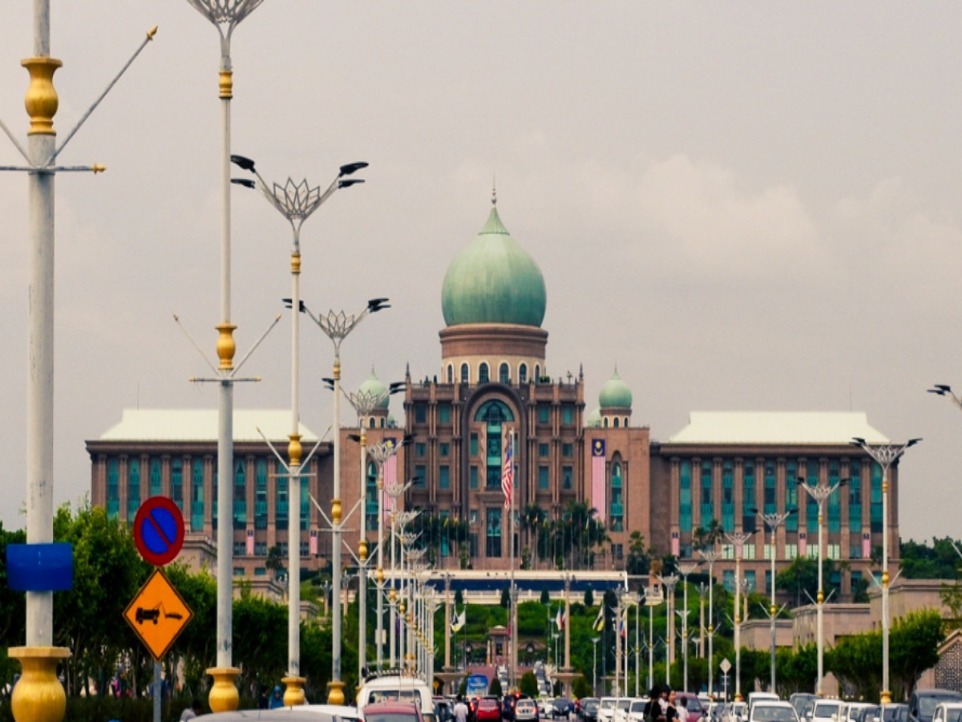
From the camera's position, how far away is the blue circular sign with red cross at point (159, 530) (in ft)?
73.2

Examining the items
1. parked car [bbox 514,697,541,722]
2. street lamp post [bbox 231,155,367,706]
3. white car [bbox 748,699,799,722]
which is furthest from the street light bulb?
parked car [bbox 514,697,541,722]

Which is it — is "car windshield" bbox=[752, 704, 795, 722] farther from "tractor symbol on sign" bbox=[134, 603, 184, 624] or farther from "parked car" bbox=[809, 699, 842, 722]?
"tractor symbol on sign" bbox=[134, 603, 184, 624]

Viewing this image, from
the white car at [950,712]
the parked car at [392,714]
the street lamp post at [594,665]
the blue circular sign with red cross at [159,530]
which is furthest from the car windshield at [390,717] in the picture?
the street lamp post at [594,665]

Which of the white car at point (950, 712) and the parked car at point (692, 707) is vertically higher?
the white car at point (950, 712)

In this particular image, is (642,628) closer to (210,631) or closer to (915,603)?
(915,603)

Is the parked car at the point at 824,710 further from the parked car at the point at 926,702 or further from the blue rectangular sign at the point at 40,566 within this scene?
the blue rectangular sign at the point at 40,566

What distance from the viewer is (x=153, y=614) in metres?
22.5

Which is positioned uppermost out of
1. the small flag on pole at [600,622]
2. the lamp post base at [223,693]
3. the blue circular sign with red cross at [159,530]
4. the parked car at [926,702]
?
the blue circular sign with red cross at [159,530]

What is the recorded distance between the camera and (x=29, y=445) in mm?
19219

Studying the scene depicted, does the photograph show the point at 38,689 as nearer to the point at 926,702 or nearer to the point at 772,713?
the point at 926,702

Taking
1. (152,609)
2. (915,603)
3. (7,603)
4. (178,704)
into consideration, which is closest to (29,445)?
(152,609)

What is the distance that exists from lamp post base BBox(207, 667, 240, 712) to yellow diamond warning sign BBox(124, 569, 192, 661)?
8429mm

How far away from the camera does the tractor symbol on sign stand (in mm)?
22406

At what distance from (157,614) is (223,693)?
9.24m
